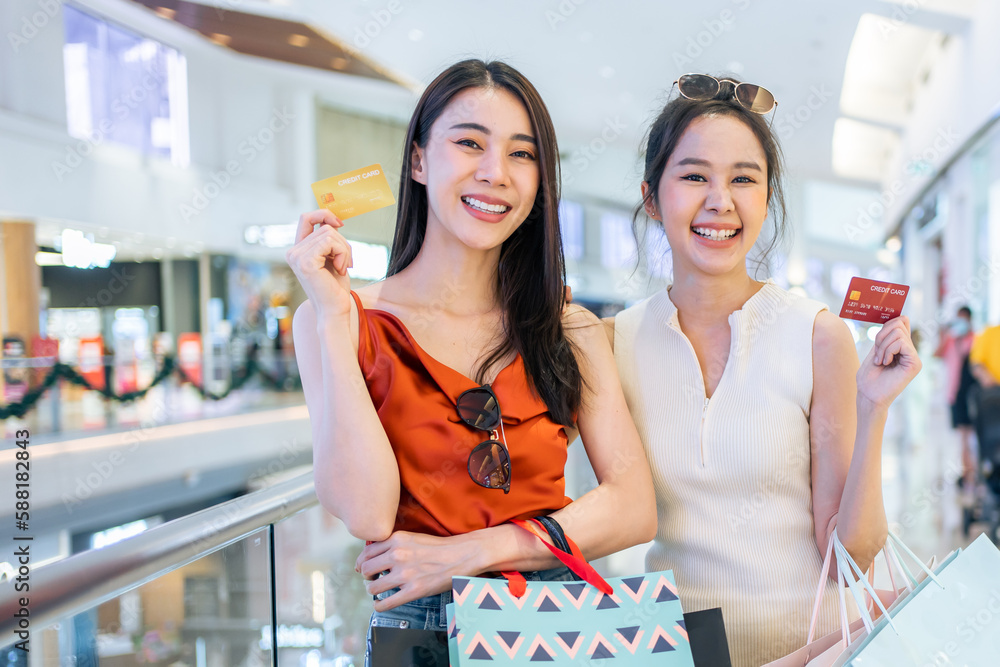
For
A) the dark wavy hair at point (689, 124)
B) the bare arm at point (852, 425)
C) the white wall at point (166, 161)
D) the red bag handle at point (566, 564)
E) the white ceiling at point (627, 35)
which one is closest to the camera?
the red bag handle at point (566, 564)

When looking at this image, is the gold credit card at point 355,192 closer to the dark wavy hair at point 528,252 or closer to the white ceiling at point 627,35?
the dark wavy hair at point 528,252

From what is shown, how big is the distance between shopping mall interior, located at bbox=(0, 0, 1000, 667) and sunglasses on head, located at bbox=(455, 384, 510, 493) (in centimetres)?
55

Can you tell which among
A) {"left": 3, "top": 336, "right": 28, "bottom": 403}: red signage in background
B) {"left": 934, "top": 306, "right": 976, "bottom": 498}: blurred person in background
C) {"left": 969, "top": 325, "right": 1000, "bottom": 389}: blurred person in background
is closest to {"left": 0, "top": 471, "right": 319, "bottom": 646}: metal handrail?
{"left": 969, "top": 325, "right": 1000, "bottom": 389}: blurred person in background

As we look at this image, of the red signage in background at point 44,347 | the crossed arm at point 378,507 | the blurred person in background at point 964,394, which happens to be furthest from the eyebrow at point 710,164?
the red signage in background at point 44,347

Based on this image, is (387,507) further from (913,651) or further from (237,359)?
(237,359)

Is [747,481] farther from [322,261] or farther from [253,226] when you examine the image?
[253,226]

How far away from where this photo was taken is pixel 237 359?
11.7m

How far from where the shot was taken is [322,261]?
1.24m

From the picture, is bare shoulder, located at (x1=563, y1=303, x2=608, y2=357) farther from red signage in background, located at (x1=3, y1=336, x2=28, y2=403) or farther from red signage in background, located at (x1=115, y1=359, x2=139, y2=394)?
red signage in background, located at (x1=115, y1=359, x2=139, y2=394)

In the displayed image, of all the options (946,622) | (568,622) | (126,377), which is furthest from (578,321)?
(126,377)

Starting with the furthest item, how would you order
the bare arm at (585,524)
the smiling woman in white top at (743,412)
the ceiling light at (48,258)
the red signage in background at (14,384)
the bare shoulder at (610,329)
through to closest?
1. the ceiling light at (48,258)
2. the red signage in background at (14,384)
3. the bare shoulder at (610,329)
4. the smiling woman in white top at (743,412)
5. the bare arm at (585,524)

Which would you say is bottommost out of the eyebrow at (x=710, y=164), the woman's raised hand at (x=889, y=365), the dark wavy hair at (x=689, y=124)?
the woman's raised hand at (x=889, y=365)

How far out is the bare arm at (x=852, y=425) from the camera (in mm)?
1323

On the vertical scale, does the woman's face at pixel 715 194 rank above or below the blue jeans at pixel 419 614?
above
